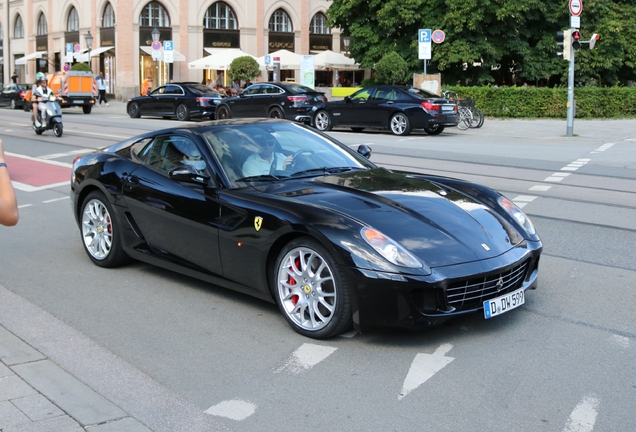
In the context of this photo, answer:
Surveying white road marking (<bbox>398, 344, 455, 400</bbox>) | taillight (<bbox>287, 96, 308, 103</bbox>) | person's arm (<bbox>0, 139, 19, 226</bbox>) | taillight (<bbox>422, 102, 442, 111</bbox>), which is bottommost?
white road marking (<bbox>398, 344, 455, 400</bbox>)

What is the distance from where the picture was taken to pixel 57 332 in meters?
5.66

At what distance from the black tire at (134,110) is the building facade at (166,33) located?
17657 millimetres

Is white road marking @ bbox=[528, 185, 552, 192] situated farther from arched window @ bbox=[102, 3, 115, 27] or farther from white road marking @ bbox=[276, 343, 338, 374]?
arched window @ bbox=[102, 3, 115, 27]

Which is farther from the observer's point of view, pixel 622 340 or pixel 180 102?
pixel 180 102

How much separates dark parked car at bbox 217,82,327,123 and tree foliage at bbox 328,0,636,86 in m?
12.2

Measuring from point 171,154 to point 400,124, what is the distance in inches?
728

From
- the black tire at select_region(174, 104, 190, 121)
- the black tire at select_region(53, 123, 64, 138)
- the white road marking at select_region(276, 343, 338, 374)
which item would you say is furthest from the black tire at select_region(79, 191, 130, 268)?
the black tire at select_region(174, 104, 190, 121)

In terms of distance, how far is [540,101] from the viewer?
106 ft

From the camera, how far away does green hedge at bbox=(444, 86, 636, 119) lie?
32250 mm

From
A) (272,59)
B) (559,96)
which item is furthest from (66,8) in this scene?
(559,96)

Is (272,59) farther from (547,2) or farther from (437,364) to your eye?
(437,364)

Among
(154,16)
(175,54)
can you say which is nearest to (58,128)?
(175,54)

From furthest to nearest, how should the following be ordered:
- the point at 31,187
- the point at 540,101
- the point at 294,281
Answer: the point at 540,101, the point at 31,187, the point at 294,281

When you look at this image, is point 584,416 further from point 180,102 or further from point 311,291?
point 180,102
